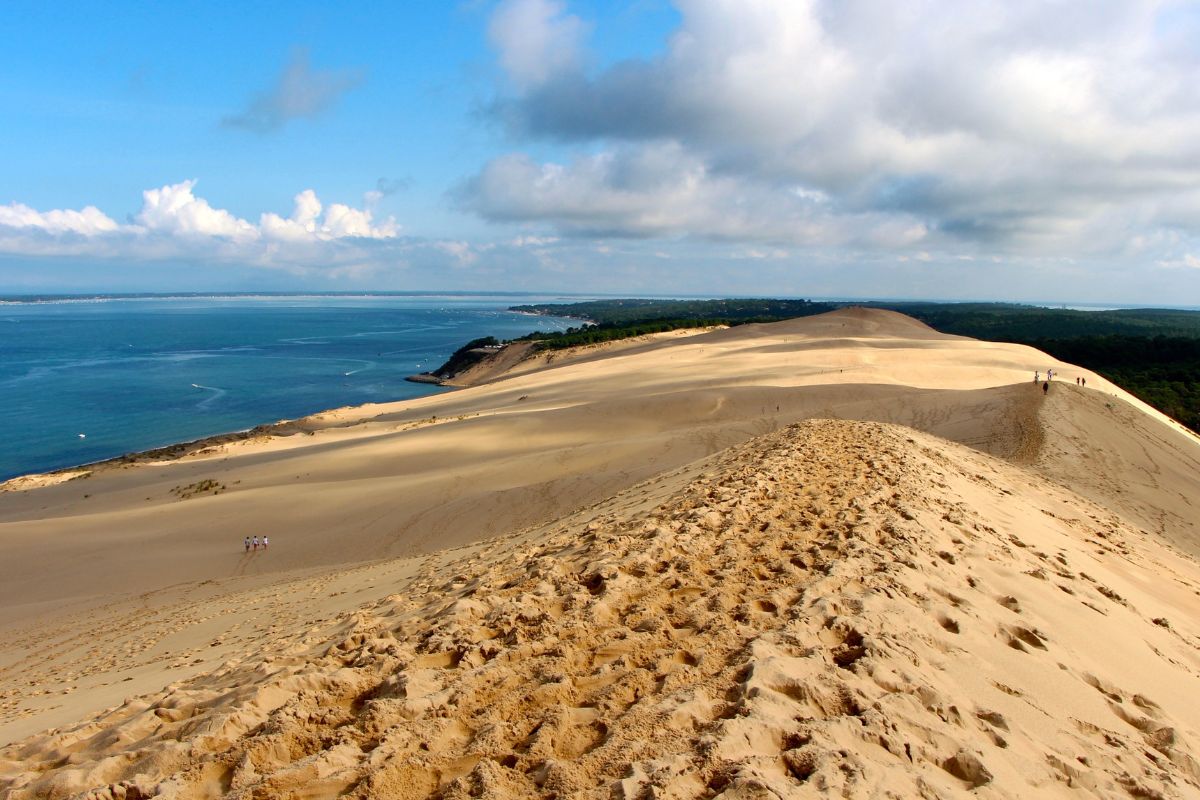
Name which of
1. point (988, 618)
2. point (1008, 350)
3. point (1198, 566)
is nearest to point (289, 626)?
point (988, 618)

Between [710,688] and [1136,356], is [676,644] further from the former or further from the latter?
[1136,356]

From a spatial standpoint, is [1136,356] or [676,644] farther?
[1136,356]

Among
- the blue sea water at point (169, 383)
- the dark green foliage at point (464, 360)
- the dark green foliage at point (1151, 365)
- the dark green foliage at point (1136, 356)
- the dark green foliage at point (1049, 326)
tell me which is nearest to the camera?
→ the dark green foliage at point (1151, 365)

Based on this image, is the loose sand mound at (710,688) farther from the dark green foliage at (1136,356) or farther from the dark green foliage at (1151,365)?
the dark green foliage at (1136,356)

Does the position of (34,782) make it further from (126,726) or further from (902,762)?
(902,762)

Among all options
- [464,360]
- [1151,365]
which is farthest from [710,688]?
[464,360]

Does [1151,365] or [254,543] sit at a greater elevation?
[1151,365]

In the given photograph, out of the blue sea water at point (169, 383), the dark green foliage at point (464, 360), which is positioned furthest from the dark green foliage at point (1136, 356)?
the dark green foliage at point (464, 360)
